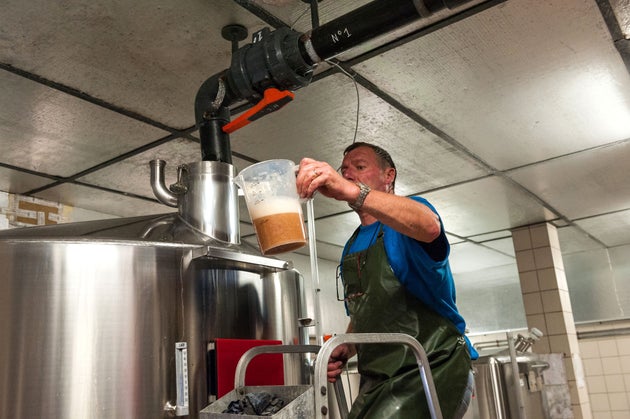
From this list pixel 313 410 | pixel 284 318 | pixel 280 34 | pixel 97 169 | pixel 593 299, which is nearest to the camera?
pixel 313 410

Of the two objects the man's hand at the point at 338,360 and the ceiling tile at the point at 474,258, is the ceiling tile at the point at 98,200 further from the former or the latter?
the ceiling tile at the point at 474,258

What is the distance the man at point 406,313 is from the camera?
147 centimetres

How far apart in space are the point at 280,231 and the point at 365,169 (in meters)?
0.65

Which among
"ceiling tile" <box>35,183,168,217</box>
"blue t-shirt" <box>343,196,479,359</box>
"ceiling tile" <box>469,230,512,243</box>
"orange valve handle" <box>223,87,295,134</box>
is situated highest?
"ceiling tile" <box>35,183,168,217</box>

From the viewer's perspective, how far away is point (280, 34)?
76.8 inches

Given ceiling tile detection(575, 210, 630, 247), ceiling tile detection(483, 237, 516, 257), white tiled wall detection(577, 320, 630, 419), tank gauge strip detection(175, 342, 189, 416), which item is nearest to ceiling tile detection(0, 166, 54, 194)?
tank gauge strip detection(175, 342, 189, 416)

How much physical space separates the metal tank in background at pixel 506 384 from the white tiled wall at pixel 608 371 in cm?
248

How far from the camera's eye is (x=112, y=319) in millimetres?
1694

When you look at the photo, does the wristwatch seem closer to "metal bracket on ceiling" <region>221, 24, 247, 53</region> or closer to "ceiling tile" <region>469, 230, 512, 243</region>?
"metal bracket on ceiling" <region>221, 24, 247, 53</region>

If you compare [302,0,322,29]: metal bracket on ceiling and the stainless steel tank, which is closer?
the stainless steel tank

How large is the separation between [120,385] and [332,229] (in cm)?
346

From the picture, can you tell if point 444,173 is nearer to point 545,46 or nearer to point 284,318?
point 545,46

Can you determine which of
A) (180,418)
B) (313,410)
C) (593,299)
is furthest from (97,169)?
(593,299)

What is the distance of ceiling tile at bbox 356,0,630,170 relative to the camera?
7.32ft
